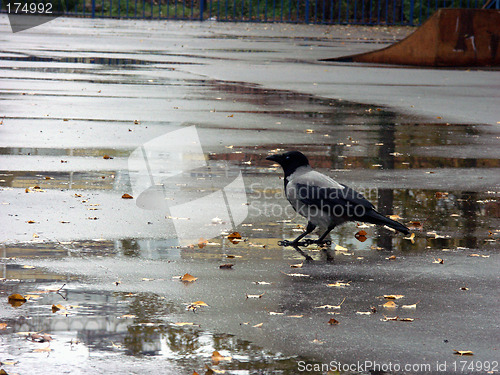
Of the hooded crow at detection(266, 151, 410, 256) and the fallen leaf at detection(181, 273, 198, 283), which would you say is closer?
the fallen leaf at detection(181, 273, 198, 283)

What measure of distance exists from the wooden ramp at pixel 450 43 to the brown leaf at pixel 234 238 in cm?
1480

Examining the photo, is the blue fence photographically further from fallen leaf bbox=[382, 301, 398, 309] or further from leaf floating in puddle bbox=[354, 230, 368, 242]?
fallen leaf bbox=[382, 301, 398, 309]

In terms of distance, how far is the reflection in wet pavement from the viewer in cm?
439

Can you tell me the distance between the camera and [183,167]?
8938 mm

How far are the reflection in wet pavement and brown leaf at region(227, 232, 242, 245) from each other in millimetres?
112

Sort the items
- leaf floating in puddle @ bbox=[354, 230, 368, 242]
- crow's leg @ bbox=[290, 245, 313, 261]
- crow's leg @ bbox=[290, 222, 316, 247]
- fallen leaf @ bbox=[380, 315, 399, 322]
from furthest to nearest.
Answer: leaf floating in puddle @ bbox=[354, 230, 368, 242] → crow's leg @ bbox=[290, 222, 316, 247] → crow's leg @ bbox=[290, 245, 313, 261] → fallen leaf @ bbox=[380, 315, 399, 322]

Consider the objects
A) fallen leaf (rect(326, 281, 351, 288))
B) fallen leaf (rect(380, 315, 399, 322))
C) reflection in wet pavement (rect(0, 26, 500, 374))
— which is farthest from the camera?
fallen leaf (rect(326, 281, 351, 288))

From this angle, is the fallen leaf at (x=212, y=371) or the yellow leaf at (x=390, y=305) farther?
the yellow leaf at (x=390, y=305)

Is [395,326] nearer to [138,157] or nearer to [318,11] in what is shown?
[138,157]

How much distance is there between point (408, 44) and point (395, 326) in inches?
691

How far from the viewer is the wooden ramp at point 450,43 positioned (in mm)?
20484

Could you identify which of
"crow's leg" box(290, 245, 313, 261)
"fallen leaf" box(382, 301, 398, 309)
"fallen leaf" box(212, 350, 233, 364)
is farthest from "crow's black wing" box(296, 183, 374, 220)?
"fallen leaf" box(212, 350, 233, 364)

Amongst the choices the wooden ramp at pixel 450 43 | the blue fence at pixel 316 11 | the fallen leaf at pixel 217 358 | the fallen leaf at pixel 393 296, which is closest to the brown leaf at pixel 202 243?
the fallen leaf at pixel 393 296

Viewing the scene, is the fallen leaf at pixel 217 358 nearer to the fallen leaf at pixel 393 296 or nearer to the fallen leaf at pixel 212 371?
the fallen leaf at pixel 212 371
